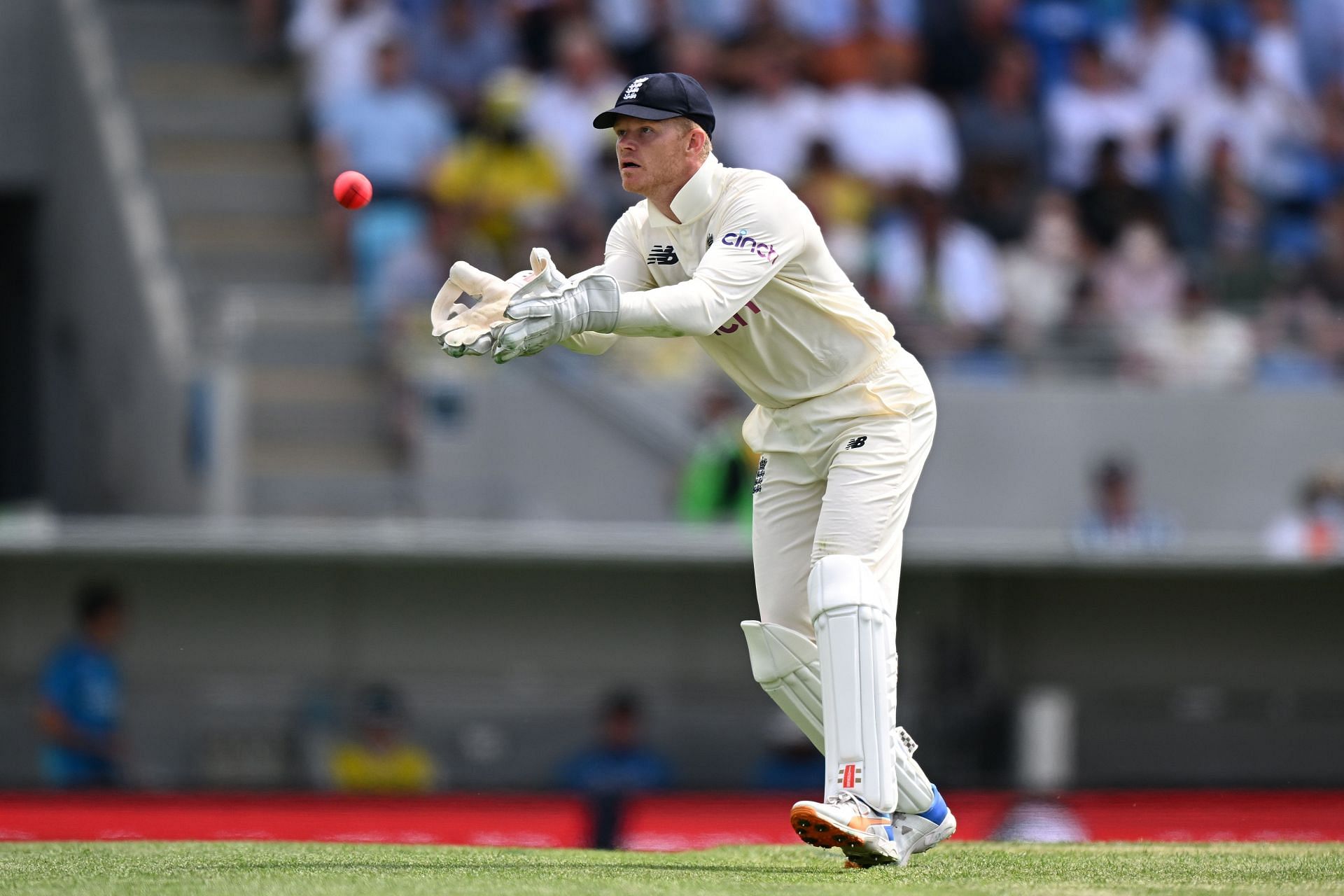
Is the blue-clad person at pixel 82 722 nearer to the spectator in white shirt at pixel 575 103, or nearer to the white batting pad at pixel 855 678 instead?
the spectator in white shirt at pixel 575 103

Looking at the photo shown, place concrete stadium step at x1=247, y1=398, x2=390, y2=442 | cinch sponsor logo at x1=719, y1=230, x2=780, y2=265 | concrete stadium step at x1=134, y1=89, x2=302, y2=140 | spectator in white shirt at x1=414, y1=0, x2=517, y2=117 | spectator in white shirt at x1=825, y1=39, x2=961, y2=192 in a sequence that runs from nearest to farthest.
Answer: cinch sponsor logo at x1=719, y1=230, x2=780, y2=265
concrete stadium step at x1=247, y1=398, x2=390, y2=442
spectator in white shirt at x1=825, y1=39, x2=961, y2=192
spectator in white shirt at x1=414, y1=0, x2=517, y2=117
concrete stadium step at x1=134, y1=89, x2=302, y2=140

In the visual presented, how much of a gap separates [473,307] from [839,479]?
44.4 inches

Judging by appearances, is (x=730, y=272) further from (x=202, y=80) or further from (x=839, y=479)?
(x=202, y=80)

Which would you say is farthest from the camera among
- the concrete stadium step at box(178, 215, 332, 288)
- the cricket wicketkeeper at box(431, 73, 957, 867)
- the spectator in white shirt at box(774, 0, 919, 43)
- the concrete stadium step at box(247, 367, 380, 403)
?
the spectator in white shirt at box(774, 0, 919, 43)

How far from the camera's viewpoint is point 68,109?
14.5 metres

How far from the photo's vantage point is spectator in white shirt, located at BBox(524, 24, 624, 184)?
13109 mm

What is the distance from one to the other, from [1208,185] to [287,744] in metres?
7.08

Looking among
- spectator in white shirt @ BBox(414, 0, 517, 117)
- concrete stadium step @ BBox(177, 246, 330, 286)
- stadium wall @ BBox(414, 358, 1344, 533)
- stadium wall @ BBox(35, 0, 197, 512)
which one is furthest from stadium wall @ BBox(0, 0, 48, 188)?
stadium wall @ BBox(414, 358, 1344, 533)

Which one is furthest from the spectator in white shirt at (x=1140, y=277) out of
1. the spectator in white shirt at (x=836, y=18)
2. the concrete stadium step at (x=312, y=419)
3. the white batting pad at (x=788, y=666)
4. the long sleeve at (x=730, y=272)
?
the long sleeve at (x=730, y=272)

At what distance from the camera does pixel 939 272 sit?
41.8ft

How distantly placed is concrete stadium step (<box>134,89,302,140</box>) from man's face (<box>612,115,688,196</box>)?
29.3 feet

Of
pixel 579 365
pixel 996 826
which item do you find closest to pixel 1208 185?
pixel 579 365

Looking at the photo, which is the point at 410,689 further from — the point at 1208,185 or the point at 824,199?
the point at 1208,185

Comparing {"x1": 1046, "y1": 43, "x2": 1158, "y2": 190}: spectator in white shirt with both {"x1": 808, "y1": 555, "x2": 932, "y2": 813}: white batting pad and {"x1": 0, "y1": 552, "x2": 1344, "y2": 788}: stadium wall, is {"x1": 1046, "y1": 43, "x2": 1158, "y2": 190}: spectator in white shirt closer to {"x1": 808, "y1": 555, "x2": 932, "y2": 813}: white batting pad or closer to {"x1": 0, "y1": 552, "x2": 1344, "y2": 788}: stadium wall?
{"x1": 0, "y1": 552, "x2": 1344, "y2": 788}: stadium wall
